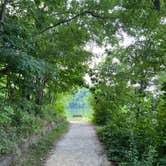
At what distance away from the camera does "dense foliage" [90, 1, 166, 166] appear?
24.0 ft

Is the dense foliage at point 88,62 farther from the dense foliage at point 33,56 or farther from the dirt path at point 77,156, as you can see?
the dirt path at point 77,156

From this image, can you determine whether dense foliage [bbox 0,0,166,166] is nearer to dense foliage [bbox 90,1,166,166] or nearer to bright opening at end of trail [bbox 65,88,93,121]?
dense foliage [bbox 90,1,166,166]

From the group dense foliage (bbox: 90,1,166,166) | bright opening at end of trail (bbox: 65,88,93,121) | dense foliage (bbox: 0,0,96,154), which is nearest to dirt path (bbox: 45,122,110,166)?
dense foliage (bbox: 90,1,166,166)

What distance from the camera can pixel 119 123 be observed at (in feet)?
35.8

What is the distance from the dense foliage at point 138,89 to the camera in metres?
7.30

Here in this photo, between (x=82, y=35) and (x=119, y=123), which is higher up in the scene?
(x=82, y=35)

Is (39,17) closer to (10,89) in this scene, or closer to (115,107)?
(10,89)

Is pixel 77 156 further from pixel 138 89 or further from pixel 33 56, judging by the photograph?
pixel 138 89

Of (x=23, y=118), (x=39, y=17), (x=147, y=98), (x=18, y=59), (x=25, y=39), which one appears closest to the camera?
(x=18, y=59)

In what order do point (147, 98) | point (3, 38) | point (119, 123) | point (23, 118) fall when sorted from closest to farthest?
1. point (3, 38)
2. point (147, 98)
3. point (23, 118)
4. point (119, 123)

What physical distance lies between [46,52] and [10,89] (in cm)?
288

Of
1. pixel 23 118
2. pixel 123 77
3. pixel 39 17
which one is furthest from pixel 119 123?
pixel 39 17

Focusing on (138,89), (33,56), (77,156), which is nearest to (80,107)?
(138,89)

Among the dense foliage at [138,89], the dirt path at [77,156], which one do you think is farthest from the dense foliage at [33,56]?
the dense foliage at [138,89]
